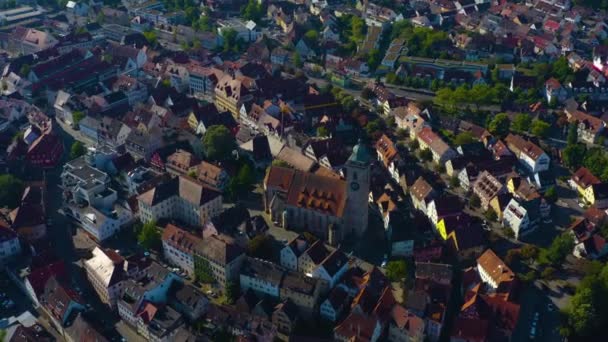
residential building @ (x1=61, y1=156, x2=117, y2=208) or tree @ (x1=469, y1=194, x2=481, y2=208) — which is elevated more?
tree @ (x1=469, y1=194, x2=481, y2=208)

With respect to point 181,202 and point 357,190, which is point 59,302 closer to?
point 181,202

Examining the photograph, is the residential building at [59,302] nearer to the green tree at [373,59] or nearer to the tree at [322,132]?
the tree at [322,132]

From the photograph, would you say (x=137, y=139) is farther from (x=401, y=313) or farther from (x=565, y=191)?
(x=565, y=191)

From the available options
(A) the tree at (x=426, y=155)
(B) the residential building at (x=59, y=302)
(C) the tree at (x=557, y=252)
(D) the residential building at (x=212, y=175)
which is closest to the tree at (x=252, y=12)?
(A) the tree at (x=426, y=155)

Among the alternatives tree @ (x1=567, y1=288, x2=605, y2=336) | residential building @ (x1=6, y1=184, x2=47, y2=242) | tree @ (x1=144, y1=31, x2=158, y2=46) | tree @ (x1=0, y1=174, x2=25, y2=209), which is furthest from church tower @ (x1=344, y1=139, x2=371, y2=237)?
tree @ (x1=144, y1=31, x2=158, y2=46)

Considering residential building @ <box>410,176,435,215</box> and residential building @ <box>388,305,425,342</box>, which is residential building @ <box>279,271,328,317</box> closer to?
residential building @ <box>388,305,425,342</box>

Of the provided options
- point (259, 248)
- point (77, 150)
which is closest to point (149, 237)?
point (259, 248)

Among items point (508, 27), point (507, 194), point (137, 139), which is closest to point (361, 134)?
point (507, 194)
